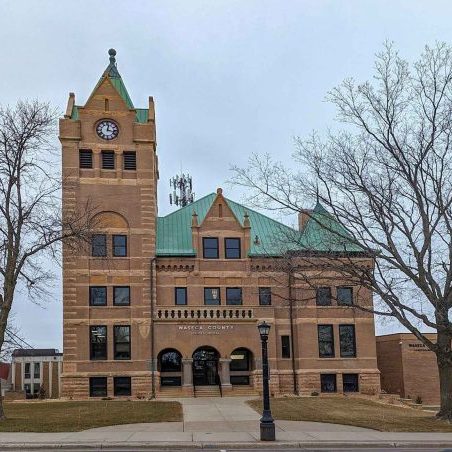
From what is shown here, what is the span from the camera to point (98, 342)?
150ft

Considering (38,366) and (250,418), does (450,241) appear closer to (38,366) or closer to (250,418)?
(250,418)

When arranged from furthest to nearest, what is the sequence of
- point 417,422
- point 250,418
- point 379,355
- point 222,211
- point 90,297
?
point 379,355 → point 222,211 → point 90,297 → point 250,418 → point 417,422

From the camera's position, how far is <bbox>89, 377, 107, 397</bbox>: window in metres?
44.9

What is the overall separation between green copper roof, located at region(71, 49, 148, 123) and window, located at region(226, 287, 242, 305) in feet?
46.3

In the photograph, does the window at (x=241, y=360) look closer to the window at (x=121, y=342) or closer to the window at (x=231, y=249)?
the window at (x=231, y=249)

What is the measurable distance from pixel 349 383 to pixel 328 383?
1.49 meters

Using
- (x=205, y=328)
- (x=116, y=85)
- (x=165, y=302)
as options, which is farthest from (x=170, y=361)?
(x=116, y=85)

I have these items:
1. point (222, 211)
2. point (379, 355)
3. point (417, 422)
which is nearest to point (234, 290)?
point (222, 211)

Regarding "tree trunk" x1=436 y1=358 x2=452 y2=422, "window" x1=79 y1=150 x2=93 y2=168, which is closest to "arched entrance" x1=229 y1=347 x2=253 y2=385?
"window" x1=79 y1=150 x2=93 y2=168

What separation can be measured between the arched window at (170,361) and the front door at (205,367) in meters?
1.11

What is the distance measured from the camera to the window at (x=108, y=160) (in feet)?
157

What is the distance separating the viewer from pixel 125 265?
4669cm

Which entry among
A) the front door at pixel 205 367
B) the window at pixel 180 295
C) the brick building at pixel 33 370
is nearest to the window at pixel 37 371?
the brick building at pixel 33 370

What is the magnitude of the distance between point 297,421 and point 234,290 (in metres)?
21.5
